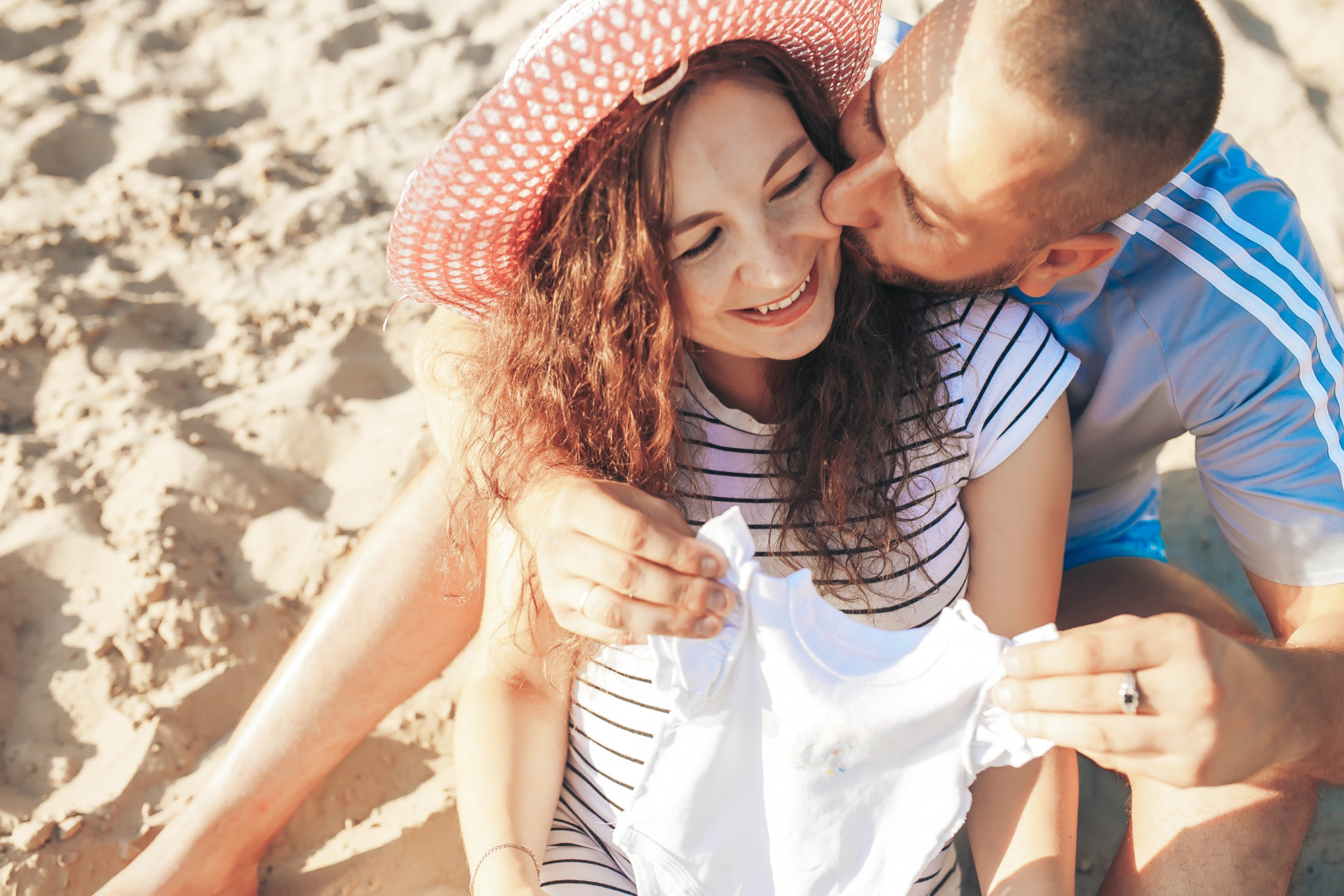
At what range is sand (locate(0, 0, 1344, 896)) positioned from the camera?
7.43 feet

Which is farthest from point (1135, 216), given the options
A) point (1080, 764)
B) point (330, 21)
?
point (330, 21)

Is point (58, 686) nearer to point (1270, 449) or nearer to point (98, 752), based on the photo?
point (98, 752)

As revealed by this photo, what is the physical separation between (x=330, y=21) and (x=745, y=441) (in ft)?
12.0

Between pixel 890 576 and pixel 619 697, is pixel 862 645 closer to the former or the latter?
pixel 890 576

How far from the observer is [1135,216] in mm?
1713

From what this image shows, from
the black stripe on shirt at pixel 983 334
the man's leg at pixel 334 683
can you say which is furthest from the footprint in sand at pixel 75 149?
the black stripe on shirt at pixel 983 334

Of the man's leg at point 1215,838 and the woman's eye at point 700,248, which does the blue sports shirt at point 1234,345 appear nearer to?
the man's leg at point 1215,838

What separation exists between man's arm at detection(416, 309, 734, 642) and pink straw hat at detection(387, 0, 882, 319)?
0.44 m

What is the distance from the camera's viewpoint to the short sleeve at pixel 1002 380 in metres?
1.65

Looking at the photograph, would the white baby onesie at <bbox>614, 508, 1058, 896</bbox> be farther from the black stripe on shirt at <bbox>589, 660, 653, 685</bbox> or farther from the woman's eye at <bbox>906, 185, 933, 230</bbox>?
the woman's eye at <bbox>906, 185, 933, 230</bbox>

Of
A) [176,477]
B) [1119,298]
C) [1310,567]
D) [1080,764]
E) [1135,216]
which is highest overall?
[1135,216]

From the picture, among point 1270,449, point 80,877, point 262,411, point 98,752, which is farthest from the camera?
point 262,411

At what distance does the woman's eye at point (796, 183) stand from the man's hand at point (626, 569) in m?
0.55

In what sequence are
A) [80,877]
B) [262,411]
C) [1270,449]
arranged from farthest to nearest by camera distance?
[262,411] → [80,877] → [1270,449]
